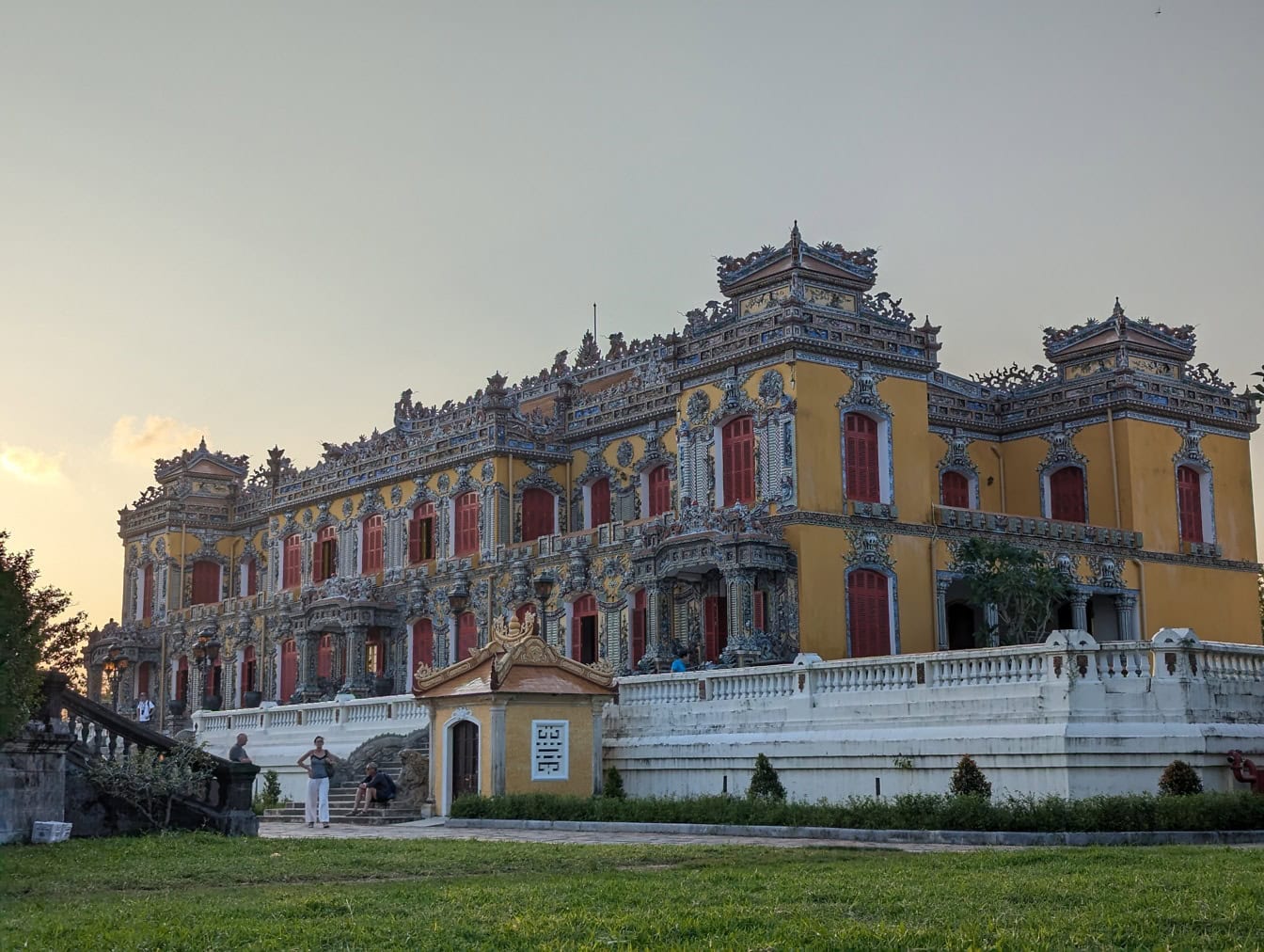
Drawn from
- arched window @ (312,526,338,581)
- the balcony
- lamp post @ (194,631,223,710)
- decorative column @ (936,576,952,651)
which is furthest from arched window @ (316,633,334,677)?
the balcony

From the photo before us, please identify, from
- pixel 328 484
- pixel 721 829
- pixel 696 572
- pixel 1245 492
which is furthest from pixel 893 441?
pixel 328 484

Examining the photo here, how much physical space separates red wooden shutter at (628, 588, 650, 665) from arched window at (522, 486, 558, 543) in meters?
6.15

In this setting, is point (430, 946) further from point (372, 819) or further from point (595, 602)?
point (595, 602)

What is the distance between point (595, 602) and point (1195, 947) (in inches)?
1279

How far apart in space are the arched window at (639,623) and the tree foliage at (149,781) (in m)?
20.0

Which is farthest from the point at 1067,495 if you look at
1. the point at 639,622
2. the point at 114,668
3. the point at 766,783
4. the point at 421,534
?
the point at 114,668

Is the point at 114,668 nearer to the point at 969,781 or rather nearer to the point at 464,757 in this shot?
the point at 464,757

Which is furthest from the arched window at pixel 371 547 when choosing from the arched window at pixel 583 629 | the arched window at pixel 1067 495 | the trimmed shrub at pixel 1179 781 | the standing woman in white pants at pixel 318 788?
the trimmed shrub at pixel 1179 781

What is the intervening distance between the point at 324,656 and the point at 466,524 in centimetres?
700

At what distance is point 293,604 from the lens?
5212 cm

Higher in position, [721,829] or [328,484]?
[328,484]

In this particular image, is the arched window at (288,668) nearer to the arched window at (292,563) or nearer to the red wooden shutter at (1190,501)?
the arched window at (292,563)

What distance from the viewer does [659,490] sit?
4459 cm

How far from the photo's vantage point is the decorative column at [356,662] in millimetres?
47906
